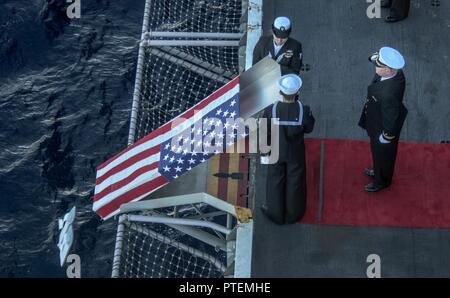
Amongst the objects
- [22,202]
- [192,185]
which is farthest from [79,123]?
[192,185]

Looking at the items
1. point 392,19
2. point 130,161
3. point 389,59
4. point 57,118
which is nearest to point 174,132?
point 130,161

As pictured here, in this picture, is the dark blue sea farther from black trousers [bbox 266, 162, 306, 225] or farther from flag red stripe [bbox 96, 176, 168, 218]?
black trousers [bbox 266, 162, 306, 225]

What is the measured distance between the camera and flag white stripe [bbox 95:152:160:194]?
40.8 feet

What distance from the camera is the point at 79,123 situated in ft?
62.4

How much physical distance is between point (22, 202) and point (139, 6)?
7.43m

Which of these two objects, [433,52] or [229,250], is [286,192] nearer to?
[229,250]

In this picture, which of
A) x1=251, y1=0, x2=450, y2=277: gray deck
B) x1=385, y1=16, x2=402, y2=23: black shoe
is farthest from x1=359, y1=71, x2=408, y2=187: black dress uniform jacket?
x1=385, y1=16, x2=402, y2=23: black shoe

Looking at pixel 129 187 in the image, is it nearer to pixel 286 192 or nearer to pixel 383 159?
pixel 286 192

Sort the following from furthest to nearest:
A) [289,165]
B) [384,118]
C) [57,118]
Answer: [57,118], [289,165], [384,118]

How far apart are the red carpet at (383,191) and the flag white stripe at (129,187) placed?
2675 mm

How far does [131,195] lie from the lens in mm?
12750


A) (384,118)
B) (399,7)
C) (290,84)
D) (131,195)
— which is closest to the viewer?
(290,84)

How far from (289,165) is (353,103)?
8.76 ft

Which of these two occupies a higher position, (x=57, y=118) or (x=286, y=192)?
(x=57, y=118)
